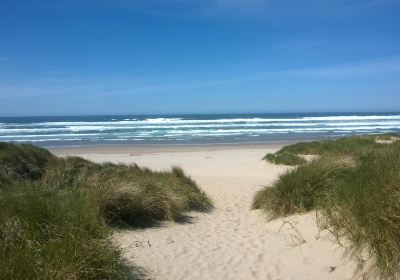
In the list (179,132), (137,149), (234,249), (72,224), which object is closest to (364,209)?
(234,249)

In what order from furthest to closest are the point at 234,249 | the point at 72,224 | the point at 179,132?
the point at 179,132 → the point at 234,249 → the point at 72,224

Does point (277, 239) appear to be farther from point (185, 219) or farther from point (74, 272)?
point (74, 272)

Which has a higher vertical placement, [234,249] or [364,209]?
[364,209]

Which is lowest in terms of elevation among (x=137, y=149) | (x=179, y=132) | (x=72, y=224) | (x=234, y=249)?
(x=137, y=149)

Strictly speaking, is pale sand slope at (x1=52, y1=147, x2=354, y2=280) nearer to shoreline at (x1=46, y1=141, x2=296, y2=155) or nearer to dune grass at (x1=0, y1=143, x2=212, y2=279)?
dune grass at (x1=0, y1=143, x2=212, y2=279)

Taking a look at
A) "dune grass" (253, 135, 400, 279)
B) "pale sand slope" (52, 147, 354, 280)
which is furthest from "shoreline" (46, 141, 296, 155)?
"dune grass" (253, 135, 400, 279)

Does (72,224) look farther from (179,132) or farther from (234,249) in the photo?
(179,132)

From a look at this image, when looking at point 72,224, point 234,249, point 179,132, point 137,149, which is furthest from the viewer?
point 179,132

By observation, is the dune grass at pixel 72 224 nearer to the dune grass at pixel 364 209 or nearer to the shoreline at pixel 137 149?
the dune grass at pixel 364 209

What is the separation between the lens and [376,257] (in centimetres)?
449

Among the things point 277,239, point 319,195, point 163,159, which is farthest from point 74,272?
point 163,159

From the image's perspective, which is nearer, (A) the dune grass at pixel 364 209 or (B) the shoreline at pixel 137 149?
(A) the dune grass at pixel 364 209

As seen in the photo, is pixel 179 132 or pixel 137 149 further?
pixel 179 132

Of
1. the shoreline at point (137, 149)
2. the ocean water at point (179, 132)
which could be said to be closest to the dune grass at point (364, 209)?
the shoreline at point (137, 149)
